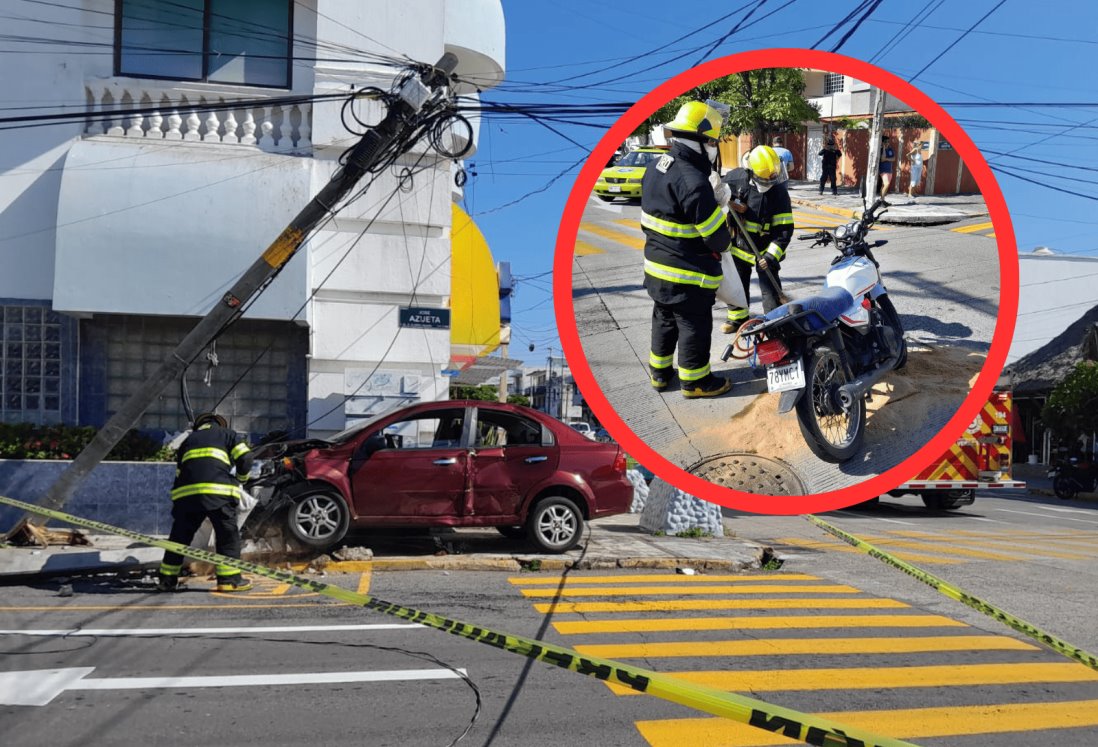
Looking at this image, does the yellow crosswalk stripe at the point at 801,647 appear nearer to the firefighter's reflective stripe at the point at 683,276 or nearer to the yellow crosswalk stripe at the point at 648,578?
the yellow crosswalk stripe at the point at 648,578

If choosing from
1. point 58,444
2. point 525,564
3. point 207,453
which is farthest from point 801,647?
point 58,444

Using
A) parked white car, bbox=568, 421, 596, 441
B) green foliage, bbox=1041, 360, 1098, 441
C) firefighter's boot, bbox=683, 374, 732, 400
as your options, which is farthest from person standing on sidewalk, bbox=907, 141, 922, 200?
green foliage, bbox=1041, 360, 1098, 441

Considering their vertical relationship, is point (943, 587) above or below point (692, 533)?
above

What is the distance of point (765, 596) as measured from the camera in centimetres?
1026

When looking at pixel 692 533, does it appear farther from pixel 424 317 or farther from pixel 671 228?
pixel 671 228

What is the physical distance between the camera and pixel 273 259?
1126cm

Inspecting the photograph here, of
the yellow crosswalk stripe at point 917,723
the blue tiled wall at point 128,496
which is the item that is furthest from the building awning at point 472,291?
the yellow crosswalk stripe at point 917,723

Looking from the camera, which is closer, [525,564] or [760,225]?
[760,225]

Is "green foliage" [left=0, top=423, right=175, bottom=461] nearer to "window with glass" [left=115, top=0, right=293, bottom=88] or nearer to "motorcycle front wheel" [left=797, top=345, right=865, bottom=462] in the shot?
"window with glass" [left=115, top=0, right=293, bottom=88]

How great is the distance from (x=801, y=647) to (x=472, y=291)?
338 inches

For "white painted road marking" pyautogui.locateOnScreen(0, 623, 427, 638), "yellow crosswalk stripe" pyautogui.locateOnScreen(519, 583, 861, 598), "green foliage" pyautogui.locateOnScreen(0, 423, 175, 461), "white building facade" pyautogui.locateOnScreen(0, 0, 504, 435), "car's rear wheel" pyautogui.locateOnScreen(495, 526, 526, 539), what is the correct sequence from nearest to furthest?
"white painted road marking" pyautogui.locateOnScreen(0, 623, 427, 638), "yellow crosswalk stripe" pyautogui.locateOnScreen(519, 583, 861, 598), "white building facade" pyautogui.locateOnScreen(0, 0, 504, 435), "green foliage" pyautogui.locateOnScreen(0, 423, 175, 461), "car's rear wheel" pyautogui.locateOnScreen(495, 526, 526, 539)

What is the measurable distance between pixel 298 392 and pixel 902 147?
13371 millimetres

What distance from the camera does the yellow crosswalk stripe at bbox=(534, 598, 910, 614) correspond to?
9.30m

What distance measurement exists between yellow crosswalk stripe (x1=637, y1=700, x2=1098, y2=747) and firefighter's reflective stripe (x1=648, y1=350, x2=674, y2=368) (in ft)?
15.1
